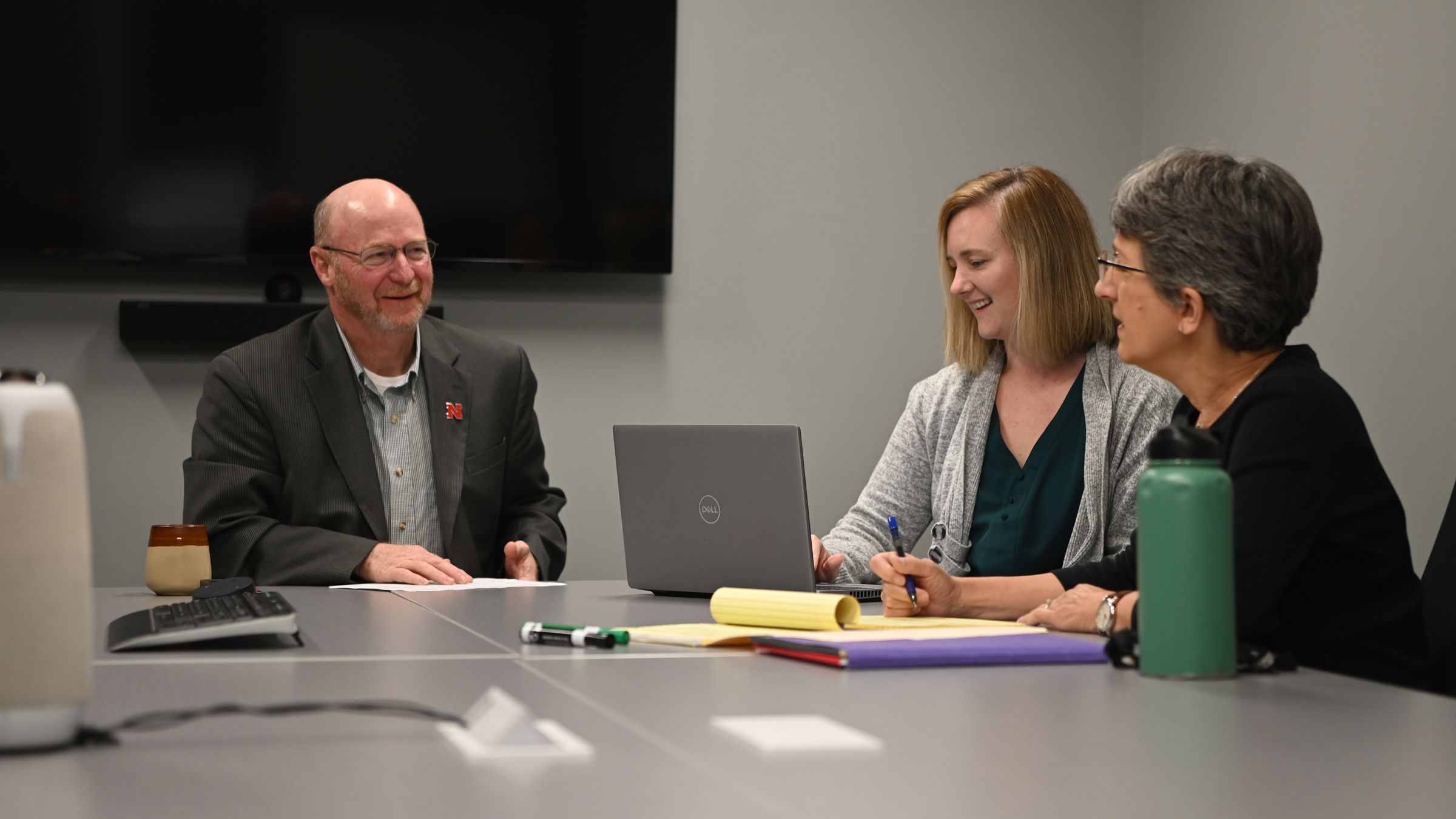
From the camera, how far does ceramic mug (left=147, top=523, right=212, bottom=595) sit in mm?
1948

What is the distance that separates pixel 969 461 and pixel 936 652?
1.21m

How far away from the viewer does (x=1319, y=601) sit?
141 cm

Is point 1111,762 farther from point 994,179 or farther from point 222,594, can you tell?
point 994,179

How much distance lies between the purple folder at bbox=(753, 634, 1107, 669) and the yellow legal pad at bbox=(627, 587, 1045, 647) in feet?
0.34

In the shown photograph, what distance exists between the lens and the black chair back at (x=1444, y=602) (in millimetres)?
1572

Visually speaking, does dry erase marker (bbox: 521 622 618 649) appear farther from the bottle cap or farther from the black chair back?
the black chair back

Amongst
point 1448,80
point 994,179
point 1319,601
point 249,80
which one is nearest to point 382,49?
point 249,80

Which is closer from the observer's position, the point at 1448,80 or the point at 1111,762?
the point at 1111,762

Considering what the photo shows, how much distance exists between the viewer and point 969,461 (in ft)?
7.80

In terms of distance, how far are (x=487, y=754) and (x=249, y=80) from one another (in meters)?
2.95

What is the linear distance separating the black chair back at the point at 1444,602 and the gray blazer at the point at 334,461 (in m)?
1.48

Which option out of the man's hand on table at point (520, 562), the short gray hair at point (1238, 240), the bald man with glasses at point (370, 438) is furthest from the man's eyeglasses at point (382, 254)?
the short gray hair at point (1238, 240)

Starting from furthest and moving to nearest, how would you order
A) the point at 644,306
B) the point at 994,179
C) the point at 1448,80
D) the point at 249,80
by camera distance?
the point at 644,306, the point at 249,80, the point at 1448,80, the point at 994,179

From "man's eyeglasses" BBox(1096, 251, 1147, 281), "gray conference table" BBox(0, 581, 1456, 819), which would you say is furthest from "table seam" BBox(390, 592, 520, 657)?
"man's eyeglasses" BBox(1096, 251, 1147, 281)
